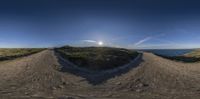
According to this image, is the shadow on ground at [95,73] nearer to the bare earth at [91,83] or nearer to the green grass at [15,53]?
the bare earth at [91,83]

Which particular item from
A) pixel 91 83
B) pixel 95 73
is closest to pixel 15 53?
pixel 95 73

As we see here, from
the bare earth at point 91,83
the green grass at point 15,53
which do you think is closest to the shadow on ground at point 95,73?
the bare earth at point 91,83

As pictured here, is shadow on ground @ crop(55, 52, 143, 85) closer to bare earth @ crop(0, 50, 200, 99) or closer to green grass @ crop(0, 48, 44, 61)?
bare earth @ crop(0, 50, 200, 99)

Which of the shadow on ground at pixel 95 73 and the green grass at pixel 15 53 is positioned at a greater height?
the green grass at pixel 15 53

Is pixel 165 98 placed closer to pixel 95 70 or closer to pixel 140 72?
pixel 140 72

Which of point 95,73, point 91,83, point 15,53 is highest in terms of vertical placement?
point 15,53

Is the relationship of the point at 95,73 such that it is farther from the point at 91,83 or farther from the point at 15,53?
the point at 15,53

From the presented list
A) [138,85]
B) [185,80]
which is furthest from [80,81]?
[185,80]

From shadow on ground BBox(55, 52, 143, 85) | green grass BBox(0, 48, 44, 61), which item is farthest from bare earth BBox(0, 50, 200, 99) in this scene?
green grass BBox(0, 48, 44, 61)
